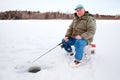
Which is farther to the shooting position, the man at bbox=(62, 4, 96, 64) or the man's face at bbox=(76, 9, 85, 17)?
the man's face at bbox=(76, 9, 85, 17)

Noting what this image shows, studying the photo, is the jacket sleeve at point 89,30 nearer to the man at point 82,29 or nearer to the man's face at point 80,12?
the man at point 82,29

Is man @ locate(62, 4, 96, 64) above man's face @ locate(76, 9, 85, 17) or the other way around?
the other way around

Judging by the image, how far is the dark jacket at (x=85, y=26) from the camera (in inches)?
147

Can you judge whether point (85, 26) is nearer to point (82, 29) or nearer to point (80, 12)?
point (82, 29)

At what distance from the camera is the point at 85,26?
3.88 meters

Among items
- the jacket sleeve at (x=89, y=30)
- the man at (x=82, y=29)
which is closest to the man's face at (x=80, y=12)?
the man at (x=82, y=29)

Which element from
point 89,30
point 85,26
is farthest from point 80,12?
point 89,30

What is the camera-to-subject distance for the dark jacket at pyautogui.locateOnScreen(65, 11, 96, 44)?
12.3 ft

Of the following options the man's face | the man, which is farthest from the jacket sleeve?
the man's face

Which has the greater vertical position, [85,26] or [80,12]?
[80,12]

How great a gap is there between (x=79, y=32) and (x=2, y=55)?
6.74 feet

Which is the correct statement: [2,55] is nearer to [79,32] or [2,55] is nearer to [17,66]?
[17,66]

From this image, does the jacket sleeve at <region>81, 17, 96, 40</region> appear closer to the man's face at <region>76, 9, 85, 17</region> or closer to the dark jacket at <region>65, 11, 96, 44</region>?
the dark jacket at <region>65, 11, 96, 44</region>

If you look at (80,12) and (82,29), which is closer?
(80,12)
